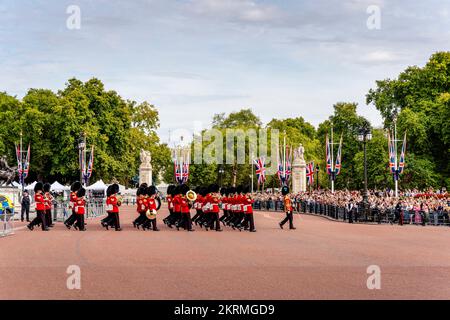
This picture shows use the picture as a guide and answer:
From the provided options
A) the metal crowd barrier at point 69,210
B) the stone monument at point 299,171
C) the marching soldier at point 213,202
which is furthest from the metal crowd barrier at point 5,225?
the stone monument at point 299,171

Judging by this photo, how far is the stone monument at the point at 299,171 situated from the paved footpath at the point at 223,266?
40054 mm

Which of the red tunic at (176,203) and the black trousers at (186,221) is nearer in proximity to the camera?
the black trousers at (186,221)

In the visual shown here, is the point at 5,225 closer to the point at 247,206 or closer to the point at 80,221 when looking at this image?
the point at 80,221

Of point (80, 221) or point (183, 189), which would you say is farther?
point (183, 189)

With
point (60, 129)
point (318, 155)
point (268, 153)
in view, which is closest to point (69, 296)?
point (60, 129)

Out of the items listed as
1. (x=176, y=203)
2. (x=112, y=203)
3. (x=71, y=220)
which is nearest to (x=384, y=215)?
(x=176, y=203)

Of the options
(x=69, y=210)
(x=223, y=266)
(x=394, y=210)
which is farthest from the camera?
(x=69, y=210)

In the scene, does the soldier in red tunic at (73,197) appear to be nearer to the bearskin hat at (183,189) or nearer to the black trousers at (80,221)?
the black trousers at (80,221)

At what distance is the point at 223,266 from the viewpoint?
1480 centimetres

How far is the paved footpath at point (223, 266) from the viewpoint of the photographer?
1121 cm

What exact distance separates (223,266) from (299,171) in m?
50.6

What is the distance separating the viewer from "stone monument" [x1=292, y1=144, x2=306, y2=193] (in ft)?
212
